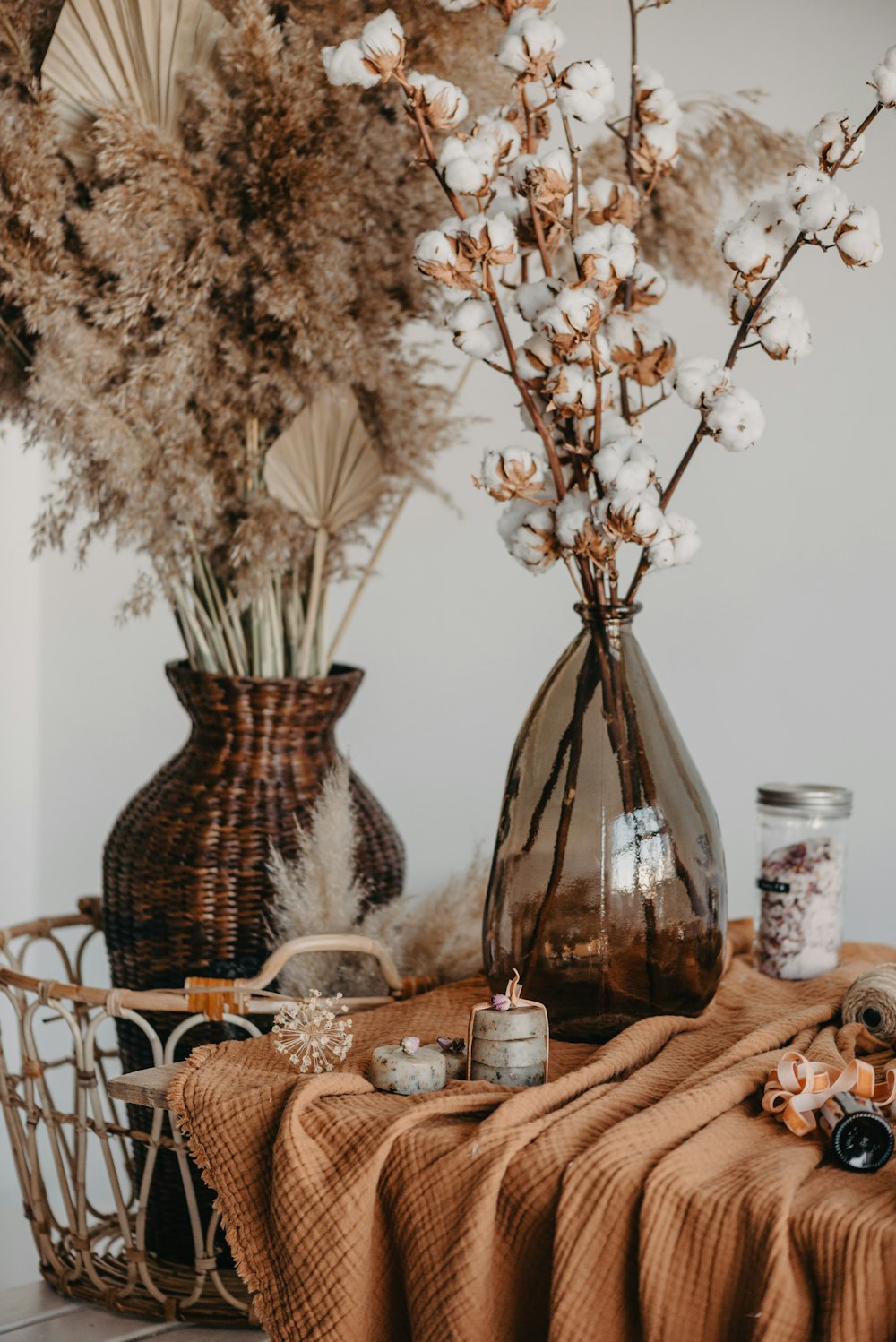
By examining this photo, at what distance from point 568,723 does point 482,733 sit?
72 centimetres

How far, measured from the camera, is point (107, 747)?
6.59 ft

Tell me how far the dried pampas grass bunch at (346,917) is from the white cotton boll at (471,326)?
503 millimetres

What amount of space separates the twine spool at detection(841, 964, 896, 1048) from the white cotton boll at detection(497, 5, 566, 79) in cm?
74

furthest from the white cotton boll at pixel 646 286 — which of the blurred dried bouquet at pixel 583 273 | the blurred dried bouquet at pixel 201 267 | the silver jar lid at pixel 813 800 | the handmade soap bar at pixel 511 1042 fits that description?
the handmade soap bar at pixel 511 1042

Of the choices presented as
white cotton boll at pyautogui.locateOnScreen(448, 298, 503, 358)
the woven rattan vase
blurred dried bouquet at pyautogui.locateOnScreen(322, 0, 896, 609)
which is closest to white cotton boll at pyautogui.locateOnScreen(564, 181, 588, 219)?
blurred dried bouquet at pyautogui.locateOnScreen(322, 0, 896, 609)

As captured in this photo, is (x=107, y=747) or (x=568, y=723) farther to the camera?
(x=107, y=747)

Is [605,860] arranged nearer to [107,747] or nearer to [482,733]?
[482,733]

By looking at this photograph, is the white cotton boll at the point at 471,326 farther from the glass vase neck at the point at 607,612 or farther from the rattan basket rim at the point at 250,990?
the rattan basket rim at the point at 250,990

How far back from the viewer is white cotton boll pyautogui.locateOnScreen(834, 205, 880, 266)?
93 centimetres

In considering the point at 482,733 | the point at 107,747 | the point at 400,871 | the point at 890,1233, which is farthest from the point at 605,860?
the point at 107,747

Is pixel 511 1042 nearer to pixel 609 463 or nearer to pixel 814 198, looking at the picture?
pixel 609 463

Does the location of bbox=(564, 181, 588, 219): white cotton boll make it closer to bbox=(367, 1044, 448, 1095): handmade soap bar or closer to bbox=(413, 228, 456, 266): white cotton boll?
bbox=(413, 228, 456, 266): white cotton boll

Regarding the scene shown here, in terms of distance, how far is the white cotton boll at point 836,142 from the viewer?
95 centimetres

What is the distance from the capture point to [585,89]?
0.93 m
